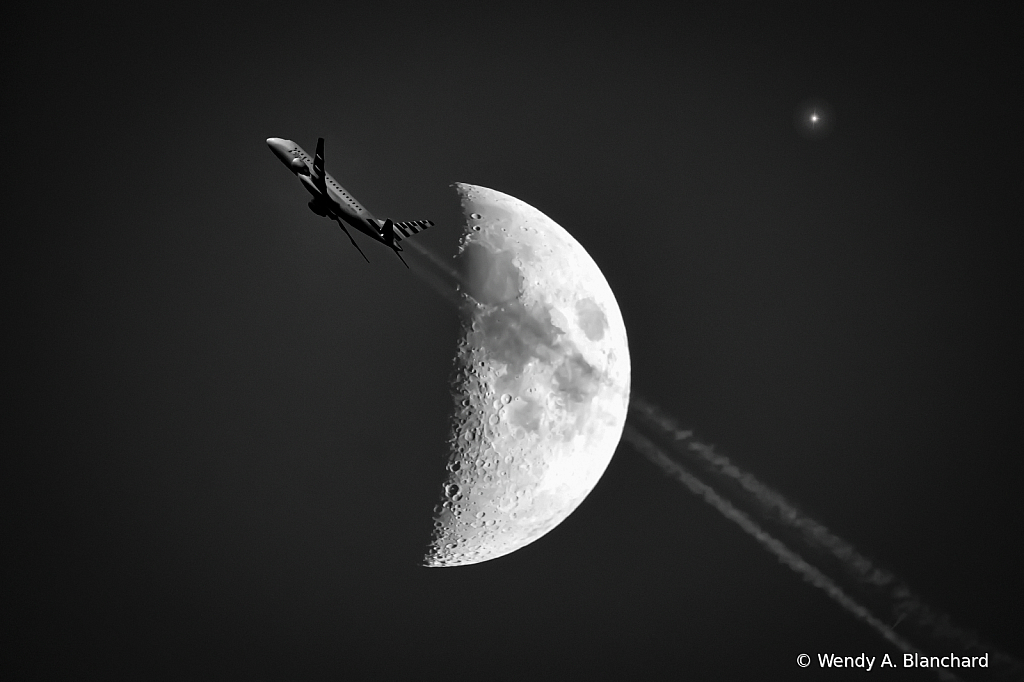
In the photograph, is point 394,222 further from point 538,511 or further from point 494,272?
point 538,511

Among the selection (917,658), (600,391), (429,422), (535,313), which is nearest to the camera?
(429,422)

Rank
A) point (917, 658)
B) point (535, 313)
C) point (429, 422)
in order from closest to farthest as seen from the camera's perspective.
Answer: point (429, 422), point (535, 313), point (917, 658)

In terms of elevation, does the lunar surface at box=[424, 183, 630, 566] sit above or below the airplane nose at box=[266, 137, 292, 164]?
below

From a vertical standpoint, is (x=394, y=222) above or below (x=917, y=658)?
above

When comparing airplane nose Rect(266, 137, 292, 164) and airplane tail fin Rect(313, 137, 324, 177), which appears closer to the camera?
airplane tail fin Rect(313, 137, 324, 177)

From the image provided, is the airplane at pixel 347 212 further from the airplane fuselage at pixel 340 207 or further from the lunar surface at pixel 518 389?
the lunar surface at pixel 518 389

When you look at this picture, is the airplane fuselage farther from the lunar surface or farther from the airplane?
the lunar surface

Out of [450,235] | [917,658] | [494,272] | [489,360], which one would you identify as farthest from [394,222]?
[917,658]

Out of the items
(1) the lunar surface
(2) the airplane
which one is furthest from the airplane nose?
(1) the lunar surface

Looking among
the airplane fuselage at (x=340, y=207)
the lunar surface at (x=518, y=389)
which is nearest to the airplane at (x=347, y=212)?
the airplane fuselage at (x=340, y=207)
